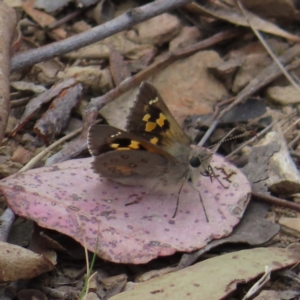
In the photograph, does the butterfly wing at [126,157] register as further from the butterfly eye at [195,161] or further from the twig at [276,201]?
the twig at [276,201]

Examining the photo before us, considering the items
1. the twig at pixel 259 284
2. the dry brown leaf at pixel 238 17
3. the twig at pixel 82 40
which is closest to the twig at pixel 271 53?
the dry brown leaf at pixel 238 17

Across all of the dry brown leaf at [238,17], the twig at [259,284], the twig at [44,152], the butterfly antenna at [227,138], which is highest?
the dry brown leaf at [238,17]

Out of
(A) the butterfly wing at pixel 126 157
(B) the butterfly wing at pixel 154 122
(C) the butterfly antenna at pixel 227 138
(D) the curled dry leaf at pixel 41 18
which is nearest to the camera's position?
(A) the butterfly wing at pixel 126 157

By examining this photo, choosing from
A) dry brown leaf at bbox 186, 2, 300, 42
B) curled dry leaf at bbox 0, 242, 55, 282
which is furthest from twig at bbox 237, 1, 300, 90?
curled dry leaf at bbox 0, 242, 55, 282

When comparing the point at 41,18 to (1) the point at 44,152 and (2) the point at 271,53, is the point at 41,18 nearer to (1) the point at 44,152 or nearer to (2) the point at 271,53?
(1) the point at 44,152

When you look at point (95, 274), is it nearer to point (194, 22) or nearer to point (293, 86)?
point (293, 86)

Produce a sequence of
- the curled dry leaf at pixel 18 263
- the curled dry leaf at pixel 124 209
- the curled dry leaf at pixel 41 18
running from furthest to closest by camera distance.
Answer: the curled dry leaf at pixel 41 18 < the curled dry leaf at pixel 124 209 < the curled dry leaf at pixel 18 263

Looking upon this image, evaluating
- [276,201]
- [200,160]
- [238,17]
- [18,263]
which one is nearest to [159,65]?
[238,17]
